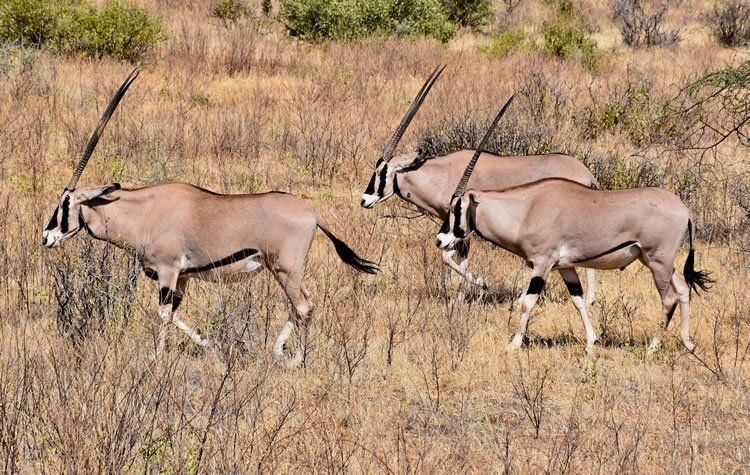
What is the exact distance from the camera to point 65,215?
23.8ft

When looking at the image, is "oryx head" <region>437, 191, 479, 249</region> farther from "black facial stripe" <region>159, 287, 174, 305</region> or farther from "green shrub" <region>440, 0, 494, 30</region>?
"green shrub" <region>440, 0, 494, 30</region>

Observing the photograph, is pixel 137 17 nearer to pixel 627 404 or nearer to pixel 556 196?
pixel 556 196

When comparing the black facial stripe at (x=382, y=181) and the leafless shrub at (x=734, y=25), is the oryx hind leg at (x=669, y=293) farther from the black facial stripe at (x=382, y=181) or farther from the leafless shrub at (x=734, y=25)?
the leafless shrub at (x=734, y=25)

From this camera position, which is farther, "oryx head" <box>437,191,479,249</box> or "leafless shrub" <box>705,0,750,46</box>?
"leafless shrub" <box>705,0,750,46</box>

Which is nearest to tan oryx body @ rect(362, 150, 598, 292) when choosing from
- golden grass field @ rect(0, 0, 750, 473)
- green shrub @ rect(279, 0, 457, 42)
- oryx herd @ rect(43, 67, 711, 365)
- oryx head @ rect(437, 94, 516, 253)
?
golden grass field @ rect(0, 0, 750, 473)

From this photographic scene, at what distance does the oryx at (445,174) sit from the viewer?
9.33 meters

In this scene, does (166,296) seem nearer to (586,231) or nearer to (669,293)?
(586,231)

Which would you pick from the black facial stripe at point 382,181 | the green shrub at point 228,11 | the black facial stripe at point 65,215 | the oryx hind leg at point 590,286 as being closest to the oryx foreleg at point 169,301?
the black facial stripe at point 65,215

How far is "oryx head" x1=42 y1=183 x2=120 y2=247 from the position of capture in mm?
7176

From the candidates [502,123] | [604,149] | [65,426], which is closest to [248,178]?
[502,123]

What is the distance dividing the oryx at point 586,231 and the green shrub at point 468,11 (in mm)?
21483

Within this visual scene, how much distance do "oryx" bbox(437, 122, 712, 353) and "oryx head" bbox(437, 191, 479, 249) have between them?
0.10 ft

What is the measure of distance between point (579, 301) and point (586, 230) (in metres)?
0.64

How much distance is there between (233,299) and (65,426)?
2525 mm
